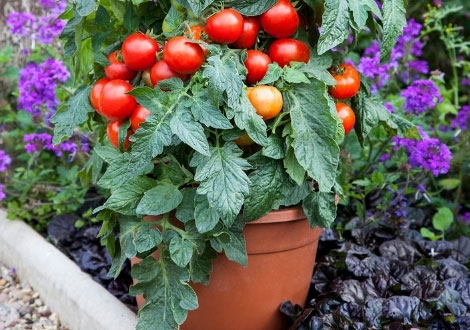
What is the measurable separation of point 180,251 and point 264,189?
0.91 feet

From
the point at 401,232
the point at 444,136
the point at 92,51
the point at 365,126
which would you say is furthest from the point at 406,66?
the point at 92,51

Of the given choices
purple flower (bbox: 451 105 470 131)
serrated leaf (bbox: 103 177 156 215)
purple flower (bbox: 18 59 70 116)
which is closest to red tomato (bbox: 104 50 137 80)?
serrated leaf (bbox: 103 177 156 215)

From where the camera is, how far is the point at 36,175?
2961 millimetres

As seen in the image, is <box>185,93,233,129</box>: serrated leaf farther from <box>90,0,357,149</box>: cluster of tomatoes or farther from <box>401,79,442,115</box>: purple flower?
<box>401,79,442,115</box>: purple flower

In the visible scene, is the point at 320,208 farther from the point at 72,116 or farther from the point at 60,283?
the point at 60,283

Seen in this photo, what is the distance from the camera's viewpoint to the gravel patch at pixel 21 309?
228 centimetres

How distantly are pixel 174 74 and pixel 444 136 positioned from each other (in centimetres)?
184

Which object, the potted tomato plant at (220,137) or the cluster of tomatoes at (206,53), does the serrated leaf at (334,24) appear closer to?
the potted tomato plant at (220,137)

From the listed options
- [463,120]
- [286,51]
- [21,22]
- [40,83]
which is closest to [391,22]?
[286,51]

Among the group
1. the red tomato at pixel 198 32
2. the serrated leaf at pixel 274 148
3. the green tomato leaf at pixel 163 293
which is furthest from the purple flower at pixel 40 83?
the serrated leaf at pixel 274 148

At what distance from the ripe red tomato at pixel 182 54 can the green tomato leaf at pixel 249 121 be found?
0.17m

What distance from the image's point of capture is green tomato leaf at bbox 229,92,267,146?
4.95 ft

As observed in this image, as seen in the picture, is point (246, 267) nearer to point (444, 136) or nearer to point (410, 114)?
point (410, 114)

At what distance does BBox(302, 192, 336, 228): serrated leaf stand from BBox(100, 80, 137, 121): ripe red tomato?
0.57m
